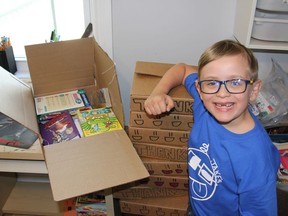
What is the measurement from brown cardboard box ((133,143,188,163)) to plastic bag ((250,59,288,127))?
349 mm

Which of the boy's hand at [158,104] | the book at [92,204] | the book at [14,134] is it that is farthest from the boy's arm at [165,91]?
the book at [92,204]

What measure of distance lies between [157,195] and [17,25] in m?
1.12

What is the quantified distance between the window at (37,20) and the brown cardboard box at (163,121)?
2.44 ft

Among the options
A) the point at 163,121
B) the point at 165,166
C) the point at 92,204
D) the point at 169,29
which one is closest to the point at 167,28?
the point at 169,29

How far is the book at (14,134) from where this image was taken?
1065 millimetres

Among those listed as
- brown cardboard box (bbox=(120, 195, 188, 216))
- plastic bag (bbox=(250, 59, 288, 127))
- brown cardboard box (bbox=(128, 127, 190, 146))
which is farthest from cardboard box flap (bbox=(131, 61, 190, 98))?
brown cardboard box (bbox=(120, 195, 188, 216))

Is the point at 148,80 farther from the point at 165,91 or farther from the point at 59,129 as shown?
the point at 59,129

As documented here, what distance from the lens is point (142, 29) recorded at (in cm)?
131

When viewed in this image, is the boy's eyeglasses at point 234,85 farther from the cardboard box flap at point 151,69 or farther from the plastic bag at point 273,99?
the plastic bag at point 273,99

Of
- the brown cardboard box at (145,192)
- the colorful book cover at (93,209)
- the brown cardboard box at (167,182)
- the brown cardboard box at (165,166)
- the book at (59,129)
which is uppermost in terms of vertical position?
the book at (59,129)

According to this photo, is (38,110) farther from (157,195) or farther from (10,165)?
(157,195)

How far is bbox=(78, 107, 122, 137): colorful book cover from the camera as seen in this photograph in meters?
1.12

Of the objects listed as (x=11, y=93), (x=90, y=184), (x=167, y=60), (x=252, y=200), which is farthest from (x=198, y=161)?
(x=11, y=93)

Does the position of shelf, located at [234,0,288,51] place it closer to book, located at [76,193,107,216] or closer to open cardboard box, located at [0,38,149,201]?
open cardboard box, located at [0,38,149,201]
